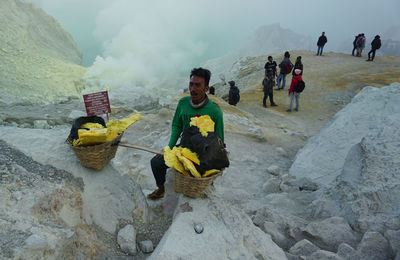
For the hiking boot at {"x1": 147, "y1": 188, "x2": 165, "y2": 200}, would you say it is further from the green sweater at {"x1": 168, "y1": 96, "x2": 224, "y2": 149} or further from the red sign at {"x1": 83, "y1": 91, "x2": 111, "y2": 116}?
the red sign at {"x1": 83, "y1": 91, "x2": 111, "y2": 116}

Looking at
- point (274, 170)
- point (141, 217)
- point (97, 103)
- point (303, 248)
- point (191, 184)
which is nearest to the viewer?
point (191, 184)

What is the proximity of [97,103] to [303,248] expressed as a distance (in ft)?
11.3

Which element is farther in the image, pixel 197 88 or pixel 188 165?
pixel 197 88

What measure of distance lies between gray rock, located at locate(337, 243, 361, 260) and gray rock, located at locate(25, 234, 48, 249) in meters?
2.56

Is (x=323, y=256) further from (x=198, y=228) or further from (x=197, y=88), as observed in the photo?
(x=197, y=88)

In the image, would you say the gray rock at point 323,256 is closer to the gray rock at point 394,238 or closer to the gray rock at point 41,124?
the gray rock at point 394,238

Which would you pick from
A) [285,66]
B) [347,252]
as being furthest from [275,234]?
[285,66]

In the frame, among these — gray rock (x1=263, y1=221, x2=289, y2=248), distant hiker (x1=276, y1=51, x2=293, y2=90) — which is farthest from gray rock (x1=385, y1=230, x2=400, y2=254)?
distant hiker (x1=276, y1=51, x2=293, y2=90)

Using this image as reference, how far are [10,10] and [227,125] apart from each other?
2506cm

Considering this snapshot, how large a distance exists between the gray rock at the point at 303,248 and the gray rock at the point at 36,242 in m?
2.24

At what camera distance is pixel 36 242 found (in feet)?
5.37

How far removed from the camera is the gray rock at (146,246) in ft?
7.82

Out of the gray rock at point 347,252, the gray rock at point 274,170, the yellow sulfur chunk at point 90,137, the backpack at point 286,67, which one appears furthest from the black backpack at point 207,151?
the backpack at point 286,67

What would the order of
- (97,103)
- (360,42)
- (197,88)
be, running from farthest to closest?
1. (360,42)
2. (97,103)
3. (197,88)
